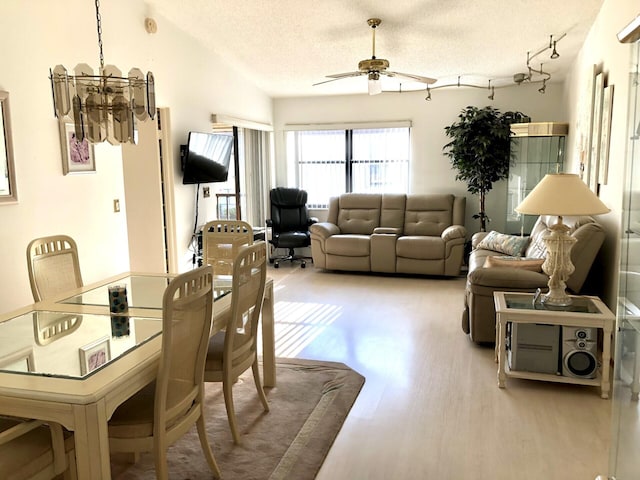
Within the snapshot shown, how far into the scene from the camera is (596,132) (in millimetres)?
4137

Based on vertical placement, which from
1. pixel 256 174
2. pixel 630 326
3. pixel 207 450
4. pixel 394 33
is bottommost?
pixel 207 450

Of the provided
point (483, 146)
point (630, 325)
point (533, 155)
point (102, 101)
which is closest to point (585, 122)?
point (533, 155)

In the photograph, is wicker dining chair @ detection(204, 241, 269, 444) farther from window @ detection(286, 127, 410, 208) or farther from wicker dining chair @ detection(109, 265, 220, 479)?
window @ detection(286, 127, 410, 208)

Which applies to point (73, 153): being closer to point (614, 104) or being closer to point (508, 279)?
point (508, 279)

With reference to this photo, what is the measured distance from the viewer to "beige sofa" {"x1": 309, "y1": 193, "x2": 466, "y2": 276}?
6.28m

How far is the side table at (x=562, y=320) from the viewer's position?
10.2 feet

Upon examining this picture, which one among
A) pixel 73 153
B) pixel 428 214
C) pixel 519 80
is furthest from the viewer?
pixel 428 214

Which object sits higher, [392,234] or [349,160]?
[349,160]

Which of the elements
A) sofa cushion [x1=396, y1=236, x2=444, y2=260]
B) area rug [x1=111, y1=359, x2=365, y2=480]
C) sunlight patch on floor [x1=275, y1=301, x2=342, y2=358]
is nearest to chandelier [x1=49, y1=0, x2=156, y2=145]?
area rug [x1=111, y1=359, x2=365, y2=480]

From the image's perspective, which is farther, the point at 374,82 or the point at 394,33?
the point at 394,33

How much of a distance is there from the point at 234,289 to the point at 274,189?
4875 millimetres

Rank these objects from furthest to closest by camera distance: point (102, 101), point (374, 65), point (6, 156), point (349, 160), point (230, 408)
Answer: point (349, 160) < point (374, 65) < point (6, 156) < point (230, 408) < point (102, 101)

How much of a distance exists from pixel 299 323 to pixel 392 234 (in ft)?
7.37

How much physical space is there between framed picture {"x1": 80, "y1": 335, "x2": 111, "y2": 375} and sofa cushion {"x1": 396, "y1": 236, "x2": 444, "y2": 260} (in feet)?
15.1
